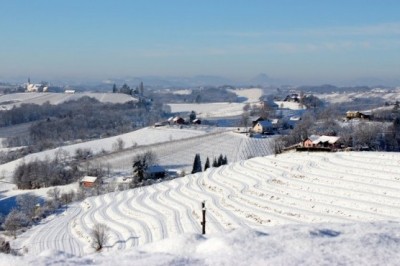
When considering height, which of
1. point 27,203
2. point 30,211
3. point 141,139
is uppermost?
point 30,211

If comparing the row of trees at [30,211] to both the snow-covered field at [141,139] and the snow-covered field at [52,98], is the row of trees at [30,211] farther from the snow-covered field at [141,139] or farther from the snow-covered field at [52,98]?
the snow-covered field at [52,98]

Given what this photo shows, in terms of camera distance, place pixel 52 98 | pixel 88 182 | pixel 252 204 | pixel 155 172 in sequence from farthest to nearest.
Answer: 1. pixel 52 98
2. pixel 155 172
3. pixel 88 182
4. pixel 252 204

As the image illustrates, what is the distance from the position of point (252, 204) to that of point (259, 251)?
13701 millimetres

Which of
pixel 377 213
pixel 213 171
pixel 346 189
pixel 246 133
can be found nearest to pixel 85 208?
pixel 213 171

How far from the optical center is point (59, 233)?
23703 millimetres

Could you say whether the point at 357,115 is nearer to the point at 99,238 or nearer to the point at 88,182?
the point at 88,182

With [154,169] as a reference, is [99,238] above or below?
above

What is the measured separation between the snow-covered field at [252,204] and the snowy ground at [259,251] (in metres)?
0.83

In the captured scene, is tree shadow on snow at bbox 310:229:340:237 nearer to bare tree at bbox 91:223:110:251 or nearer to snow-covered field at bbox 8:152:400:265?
snow-covered field at bbox 8:152:400:265

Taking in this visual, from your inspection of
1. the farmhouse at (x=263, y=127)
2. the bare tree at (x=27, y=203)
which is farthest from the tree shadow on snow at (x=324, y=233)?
the farmhouse at (x=263, y=127)

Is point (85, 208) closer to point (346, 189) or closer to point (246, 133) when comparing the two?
point (346, 189)

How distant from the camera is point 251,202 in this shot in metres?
22.1

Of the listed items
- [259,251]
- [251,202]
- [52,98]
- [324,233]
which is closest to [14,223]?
[251,202]

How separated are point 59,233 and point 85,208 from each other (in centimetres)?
643
